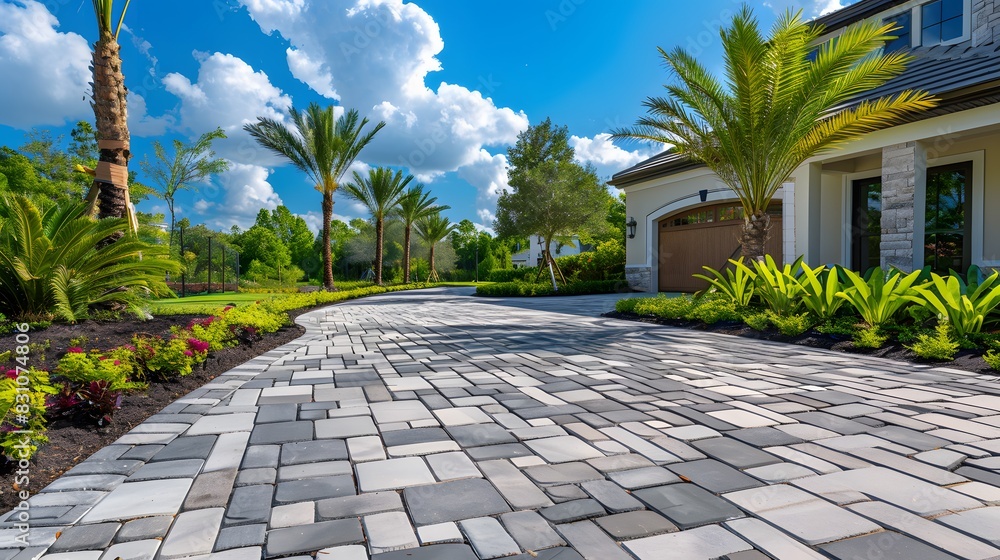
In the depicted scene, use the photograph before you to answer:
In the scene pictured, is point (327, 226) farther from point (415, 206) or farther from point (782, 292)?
point (782, 292)

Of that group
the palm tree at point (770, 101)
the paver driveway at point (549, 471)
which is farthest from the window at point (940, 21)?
the paver driveway at point (549, 471)

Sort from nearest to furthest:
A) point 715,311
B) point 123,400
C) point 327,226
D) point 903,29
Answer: point 123,400 < point 715,311 < point 903,29 < point 327,226

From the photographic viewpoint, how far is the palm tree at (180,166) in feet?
86.6

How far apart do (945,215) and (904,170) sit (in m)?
2.24

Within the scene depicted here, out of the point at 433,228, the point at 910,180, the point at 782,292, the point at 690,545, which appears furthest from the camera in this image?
the point at 433,228

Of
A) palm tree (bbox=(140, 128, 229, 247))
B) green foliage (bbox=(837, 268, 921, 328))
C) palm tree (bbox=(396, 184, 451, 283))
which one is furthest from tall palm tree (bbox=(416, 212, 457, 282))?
green foliage (bbox=(837, 268, 921, 328))

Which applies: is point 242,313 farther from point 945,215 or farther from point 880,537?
point 945,215

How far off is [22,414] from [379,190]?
76.0ft

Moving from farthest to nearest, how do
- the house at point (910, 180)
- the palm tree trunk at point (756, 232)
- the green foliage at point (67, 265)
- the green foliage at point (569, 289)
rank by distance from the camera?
1. the green foliage at point (569, 289)
2. the palm tree trunk at point (756, 232)
3. the house at point (910, 180)
4. the green foliage at point (67, 265)

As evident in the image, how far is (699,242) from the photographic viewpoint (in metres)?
14.9

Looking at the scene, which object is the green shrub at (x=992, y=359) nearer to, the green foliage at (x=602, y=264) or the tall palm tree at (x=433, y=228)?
the green foliage at (x=602, y=264)

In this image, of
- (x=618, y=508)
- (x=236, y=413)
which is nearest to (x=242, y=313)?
(x=236, y=413)

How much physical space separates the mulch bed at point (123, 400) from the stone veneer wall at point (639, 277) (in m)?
11.7

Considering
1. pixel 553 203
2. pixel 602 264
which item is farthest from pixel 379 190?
pixel 602 264
